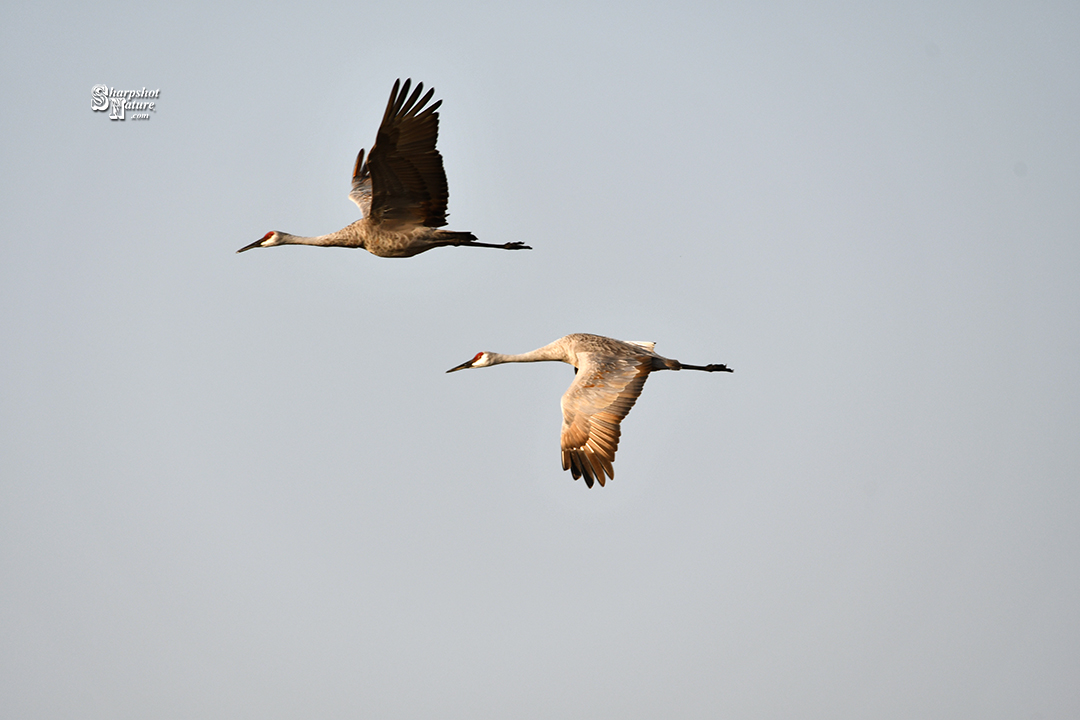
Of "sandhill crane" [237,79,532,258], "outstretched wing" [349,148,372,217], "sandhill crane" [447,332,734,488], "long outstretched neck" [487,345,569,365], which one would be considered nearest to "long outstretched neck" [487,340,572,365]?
"long outstretched neck" [487,345,569,365]

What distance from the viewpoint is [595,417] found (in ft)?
64.8

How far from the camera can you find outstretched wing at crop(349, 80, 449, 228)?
68.1ft

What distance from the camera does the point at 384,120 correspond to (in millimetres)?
20625

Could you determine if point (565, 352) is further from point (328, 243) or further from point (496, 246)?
point (328, 243)

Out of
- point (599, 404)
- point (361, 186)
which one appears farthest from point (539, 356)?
point (361, 186)

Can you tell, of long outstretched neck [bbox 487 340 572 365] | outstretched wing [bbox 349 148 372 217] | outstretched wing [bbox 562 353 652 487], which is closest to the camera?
outstretched wing [bbox 562 353 652 487]

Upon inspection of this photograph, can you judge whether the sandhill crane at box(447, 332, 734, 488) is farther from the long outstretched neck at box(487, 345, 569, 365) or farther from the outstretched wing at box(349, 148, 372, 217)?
the outstretched wing at box(349, 148, 372, 217)

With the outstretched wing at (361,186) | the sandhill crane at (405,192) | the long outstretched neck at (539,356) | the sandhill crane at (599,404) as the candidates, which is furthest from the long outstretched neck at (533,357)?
the outstretched wing at (361,186)

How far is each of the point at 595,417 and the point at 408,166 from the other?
5.00m

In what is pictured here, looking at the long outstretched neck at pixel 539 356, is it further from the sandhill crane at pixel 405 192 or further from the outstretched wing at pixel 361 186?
the outstretched wing at pixel 361 186

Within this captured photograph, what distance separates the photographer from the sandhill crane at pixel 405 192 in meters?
20.8

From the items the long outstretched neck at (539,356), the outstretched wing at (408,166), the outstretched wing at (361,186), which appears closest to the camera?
the outstretched wing at (408,166)

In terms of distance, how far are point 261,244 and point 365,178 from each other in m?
2.33

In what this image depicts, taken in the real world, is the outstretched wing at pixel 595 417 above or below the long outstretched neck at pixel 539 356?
below
